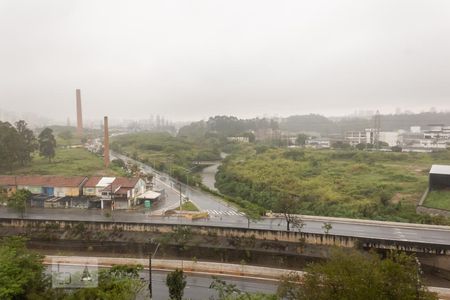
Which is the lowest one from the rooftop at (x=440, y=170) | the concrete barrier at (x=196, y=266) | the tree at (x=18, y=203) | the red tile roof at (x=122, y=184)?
the concrete barrier at (x=196, y=266)

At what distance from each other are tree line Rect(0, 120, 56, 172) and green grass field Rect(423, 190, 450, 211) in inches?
1404

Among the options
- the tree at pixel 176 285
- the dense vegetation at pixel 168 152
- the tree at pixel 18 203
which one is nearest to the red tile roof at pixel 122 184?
the tree at pixel 18 203

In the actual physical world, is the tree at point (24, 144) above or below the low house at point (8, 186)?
above

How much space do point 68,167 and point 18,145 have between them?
5415 mm

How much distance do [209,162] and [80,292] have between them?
4577 centimetres

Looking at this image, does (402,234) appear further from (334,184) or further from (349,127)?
(349,127)

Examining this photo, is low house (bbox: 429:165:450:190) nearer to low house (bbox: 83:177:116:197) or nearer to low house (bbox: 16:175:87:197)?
low house (bbox: 83:177:116:197)

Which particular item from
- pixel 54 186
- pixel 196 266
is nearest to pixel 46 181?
pixel 54 186

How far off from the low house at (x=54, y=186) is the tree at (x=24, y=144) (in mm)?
8331

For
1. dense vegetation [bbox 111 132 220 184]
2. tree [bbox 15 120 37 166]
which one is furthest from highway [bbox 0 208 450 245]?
dense vegetation [bbox 111 132 220 184]

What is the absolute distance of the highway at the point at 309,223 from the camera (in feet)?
60.7

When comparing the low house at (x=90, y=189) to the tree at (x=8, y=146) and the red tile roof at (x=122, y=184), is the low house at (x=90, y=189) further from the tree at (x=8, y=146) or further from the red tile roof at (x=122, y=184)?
the tree at (x=8, y=146)

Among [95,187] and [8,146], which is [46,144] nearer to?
[8,146]

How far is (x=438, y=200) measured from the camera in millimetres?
24797
